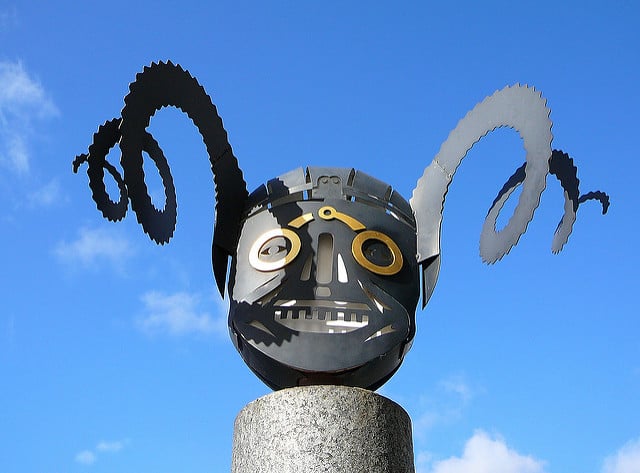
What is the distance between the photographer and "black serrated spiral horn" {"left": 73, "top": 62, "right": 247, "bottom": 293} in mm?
6238

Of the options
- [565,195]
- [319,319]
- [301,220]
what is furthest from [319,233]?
[565,195]

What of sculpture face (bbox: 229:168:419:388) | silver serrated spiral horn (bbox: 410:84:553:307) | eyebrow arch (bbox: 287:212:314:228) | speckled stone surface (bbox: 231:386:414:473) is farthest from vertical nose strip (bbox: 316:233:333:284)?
speckled stone surface (bbox: 231:386:414:473)

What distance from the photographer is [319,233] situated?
623 centimetres

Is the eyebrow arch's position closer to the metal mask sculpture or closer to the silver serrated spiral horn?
the metal mask sculpture

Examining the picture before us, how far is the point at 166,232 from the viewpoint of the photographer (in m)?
6.69

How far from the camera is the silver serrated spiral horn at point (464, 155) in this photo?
20.8ft

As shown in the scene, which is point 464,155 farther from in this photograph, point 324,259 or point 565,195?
point 324,259

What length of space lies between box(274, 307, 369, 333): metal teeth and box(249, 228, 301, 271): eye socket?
0.36 meters

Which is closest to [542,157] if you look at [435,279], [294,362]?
[435,279]

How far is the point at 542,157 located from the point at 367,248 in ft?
4.87

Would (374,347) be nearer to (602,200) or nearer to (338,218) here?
(338,218)

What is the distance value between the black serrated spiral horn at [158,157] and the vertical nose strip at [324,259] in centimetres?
80

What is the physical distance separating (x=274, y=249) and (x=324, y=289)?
0.51 meters

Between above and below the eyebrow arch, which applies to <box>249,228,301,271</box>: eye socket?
below
